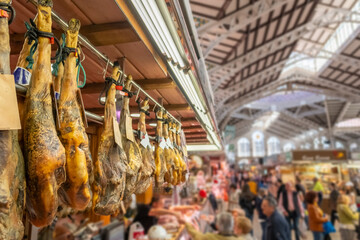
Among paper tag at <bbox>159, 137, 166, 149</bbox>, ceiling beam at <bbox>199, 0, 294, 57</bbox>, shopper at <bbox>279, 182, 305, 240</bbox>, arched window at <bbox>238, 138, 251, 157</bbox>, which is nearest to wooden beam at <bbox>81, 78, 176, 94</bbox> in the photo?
paper tag at <bbox>159, 137, 166, 149</bbox>

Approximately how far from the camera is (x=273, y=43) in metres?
11.4

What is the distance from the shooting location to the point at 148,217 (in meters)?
4.43

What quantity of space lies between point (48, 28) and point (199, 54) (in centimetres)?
136

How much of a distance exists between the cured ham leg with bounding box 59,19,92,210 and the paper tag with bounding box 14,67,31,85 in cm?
12

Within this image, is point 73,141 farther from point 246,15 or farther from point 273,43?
point 273,43

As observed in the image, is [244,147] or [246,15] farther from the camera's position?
[244,147]

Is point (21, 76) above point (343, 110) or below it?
below

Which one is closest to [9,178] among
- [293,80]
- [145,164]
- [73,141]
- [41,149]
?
[41,149]

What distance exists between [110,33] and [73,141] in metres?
0.47

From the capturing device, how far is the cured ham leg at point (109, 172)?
0.96m

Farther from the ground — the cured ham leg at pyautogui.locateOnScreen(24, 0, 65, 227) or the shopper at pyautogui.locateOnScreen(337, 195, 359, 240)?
the cured ham leg at pyautogui.locateOnScreen(24, 0, 65, 227)

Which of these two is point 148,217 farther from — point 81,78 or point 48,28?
point 48,28

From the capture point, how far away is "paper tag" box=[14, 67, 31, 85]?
0.73 m

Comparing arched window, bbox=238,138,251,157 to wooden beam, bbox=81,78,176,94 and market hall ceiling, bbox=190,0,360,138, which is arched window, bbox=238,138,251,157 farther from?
wooden beam, bbox=81,78,176,94
